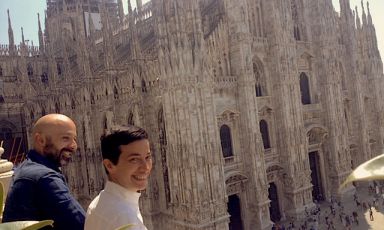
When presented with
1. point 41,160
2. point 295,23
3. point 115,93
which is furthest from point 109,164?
point 295,23

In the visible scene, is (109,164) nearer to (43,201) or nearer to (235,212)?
(43,201)

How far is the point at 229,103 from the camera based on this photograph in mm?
21500

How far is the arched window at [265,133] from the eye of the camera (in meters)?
23.9

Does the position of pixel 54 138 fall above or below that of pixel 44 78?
below

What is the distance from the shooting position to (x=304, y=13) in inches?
1091

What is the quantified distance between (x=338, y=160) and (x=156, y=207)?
1369cm

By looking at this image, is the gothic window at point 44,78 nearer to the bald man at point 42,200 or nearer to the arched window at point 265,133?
the arched window at point 265,133

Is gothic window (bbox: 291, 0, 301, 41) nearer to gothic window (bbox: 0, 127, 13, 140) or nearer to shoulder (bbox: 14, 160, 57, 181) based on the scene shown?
gothic window (bbox: 0, 127, 13, 140)

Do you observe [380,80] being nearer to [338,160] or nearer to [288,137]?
[338,160]

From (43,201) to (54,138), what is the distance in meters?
0.72

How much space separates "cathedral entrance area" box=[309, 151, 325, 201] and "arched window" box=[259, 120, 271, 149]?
199 inches

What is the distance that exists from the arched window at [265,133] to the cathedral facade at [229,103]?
0.07m

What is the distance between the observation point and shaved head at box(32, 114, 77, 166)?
11.0 ft

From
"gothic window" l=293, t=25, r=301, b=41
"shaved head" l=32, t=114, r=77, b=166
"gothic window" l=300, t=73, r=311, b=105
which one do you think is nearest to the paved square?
"gothic window" l=300, t=73, r=311, b=105
